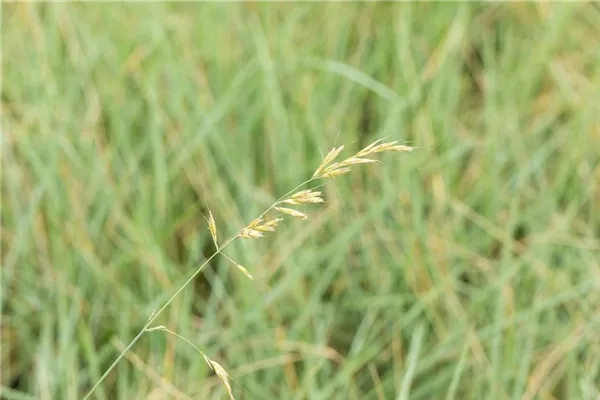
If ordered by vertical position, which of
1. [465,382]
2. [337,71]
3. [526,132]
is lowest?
[465,382]

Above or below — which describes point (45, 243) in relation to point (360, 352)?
above

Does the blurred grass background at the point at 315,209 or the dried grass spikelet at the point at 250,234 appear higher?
the dried grass spikelet at the point at 250,234

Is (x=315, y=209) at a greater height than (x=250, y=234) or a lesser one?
lesser

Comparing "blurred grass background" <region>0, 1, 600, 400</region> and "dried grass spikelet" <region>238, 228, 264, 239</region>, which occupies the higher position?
"dried grass spikelet" <region>238, 228, 264, 239</region>

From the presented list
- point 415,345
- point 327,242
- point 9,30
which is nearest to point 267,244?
point 327,242

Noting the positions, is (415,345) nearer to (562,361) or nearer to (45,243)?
(562,361)

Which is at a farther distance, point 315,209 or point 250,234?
point 315,209

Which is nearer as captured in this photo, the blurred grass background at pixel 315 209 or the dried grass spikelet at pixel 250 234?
the dried grass spikelet at pixel 250 234

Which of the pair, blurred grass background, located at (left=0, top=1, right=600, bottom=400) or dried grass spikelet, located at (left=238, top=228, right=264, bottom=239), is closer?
dried grass spikelet, located at (left=238, top=228, right=264, bottom=239)
